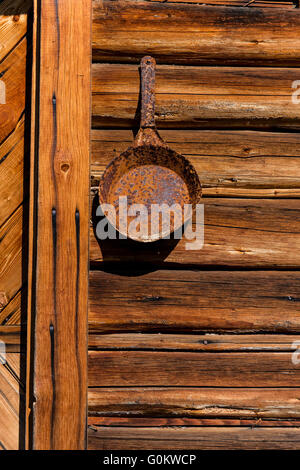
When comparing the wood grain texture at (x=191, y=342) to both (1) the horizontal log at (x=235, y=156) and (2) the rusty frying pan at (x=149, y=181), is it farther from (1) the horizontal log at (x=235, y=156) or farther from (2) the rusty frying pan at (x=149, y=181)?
(1) the horizontal log at (x=235, y=156)

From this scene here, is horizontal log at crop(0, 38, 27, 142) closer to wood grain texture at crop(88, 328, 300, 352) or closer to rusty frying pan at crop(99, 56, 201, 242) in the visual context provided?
rusty frying pan at crop(99, 56, 201, 242)

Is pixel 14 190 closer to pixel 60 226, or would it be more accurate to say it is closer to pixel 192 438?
pixel 60 226

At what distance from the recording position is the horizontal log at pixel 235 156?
169cm

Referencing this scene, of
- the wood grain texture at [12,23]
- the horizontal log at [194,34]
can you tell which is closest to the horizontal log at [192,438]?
the horizontal log at [194,34]

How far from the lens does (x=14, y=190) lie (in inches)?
67.7

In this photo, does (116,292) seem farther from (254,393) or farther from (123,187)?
(254,393)

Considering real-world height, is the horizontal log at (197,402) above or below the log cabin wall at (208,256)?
below

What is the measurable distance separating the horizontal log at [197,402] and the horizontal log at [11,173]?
89 cm

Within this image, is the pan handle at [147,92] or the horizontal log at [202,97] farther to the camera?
the horizontal log at [202,97]

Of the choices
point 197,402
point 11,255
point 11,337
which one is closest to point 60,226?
point 11,255

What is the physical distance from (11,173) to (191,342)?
1.10 m

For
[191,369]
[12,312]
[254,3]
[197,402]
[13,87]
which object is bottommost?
[197,402]

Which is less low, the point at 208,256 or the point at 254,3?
the point at 254,3

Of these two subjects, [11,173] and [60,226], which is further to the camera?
[11,173]
